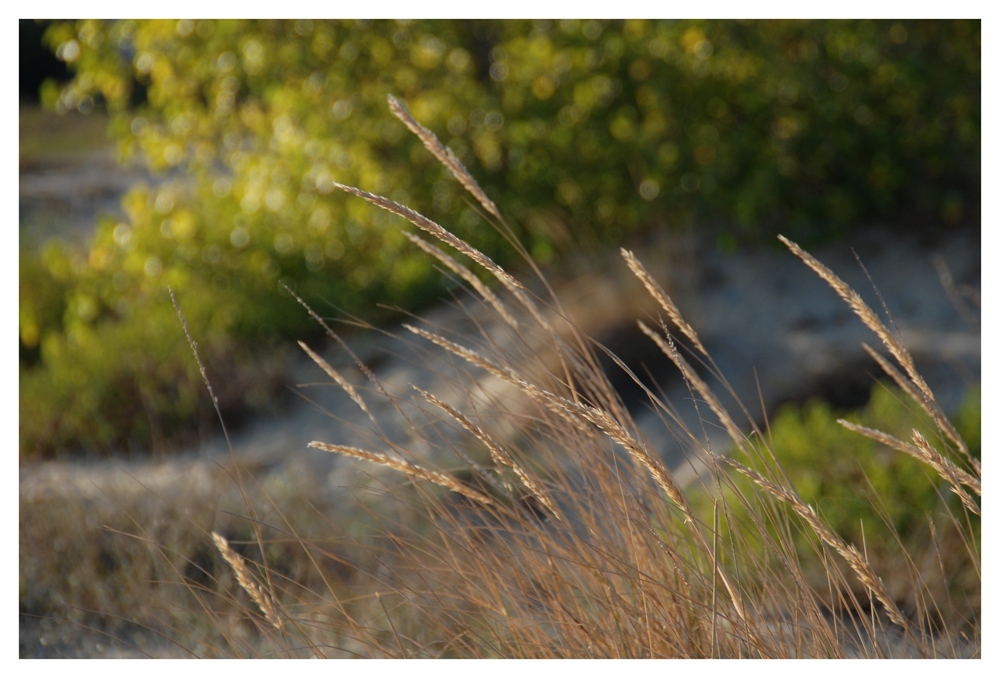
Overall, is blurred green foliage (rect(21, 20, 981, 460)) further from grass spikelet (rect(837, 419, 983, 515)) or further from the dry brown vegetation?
grass spikelet (rect(837, 419, 983, 515))

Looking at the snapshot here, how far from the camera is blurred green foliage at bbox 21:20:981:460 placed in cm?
463

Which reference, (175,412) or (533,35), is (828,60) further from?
(175,412)

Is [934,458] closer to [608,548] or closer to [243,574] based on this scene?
[608,548]

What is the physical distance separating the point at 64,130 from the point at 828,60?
5.82 m

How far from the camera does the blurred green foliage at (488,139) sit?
4.63 meters

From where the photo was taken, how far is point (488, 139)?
5.14 meters

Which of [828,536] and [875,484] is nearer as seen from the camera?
[828,536]

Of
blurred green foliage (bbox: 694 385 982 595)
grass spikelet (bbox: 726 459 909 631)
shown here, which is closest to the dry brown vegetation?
grass spikelet (bbox: 726 459 909 631)

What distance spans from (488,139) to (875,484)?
3637 mm

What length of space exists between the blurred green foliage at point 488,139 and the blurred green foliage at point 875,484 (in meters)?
2.32

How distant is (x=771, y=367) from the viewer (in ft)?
13.1

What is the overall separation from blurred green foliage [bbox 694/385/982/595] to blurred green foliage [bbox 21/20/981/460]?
232 centimetres

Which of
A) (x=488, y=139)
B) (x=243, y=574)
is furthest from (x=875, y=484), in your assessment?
(x=488, y=139)

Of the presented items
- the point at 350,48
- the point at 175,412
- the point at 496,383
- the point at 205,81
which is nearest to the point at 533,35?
the point at 350,48
